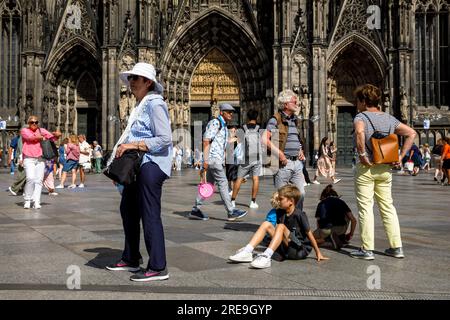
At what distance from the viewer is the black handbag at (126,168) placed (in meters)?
4.38

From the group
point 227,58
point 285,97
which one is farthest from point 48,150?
point 227,58

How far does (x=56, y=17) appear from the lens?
104 feet

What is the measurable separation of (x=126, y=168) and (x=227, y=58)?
28694mm

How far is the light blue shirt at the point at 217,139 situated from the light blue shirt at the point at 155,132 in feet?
12.9

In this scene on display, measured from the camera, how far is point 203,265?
5168 mm

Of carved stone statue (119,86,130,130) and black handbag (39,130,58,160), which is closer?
black handbag (39,130,58,160)

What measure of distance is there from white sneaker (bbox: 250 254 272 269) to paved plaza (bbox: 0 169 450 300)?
7 cm

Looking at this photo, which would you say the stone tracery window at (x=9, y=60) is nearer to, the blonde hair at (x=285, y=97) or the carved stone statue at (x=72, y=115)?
the carved stone statue at (x=72, y=115)

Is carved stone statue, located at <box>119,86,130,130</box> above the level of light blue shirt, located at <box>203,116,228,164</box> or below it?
above

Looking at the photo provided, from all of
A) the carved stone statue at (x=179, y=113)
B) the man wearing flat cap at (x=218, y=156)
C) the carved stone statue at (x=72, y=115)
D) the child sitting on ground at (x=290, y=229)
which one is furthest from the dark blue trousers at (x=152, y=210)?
the carved stone statue at (x=72, y=115)

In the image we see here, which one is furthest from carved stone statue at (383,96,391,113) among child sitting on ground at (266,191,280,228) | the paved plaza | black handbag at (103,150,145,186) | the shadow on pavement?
black handbag at (103,150,145,186)

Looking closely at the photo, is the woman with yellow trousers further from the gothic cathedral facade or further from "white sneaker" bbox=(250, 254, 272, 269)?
the gothic cathedral facade

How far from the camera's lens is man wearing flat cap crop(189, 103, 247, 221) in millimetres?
8531
